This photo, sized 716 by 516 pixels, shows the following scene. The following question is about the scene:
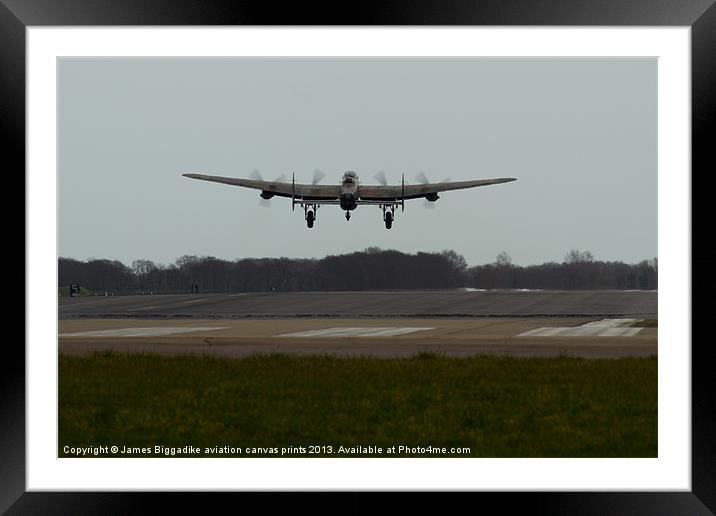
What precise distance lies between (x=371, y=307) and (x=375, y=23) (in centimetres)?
4745

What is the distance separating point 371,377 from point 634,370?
595cm

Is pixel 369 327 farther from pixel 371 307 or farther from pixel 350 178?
pixel 371 307

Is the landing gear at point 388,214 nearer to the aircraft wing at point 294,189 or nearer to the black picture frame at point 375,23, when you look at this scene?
the aircraft wing at point 294,189

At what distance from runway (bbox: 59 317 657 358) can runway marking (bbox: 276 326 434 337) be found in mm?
19

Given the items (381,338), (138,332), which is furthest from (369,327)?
(138,332)

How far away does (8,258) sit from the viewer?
817cm

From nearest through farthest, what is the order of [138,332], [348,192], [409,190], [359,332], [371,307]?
[359,332] → [138,332] → [348,192] → [409,190] → [371,307]

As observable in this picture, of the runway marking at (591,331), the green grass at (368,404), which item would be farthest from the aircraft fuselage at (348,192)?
the green grass at (368,404)

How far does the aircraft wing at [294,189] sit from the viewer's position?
1793 inches

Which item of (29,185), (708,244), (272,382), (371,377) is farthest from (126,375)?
(708,244)

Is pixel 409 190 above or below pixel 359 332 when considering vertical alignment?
above

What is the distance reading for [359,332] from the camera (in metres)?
31.8

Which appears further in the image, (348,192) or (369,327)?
(348,192)

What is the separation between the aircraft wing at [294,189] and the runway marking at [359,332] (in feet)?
41.9
